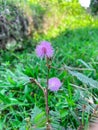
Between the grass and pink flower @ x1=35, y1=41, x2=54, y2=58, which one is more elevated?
pink flower @ x1=35, y1=41, x2=54, y2=58

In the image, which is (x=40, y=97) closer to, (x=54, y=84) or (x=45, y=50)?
(x=54, y=84)

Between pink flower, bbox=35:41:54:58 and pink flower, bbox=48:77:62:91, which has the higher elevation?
pink flower, bbox=35:41:54:58

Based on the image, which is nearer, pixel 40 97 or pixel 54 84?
pixel 54 84

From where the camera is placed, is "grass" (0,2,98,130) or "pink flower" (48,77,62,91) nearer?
"pink flower" (48,77,62,91)

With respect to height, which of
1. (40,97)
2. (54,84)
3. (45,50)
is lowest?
(40,97)

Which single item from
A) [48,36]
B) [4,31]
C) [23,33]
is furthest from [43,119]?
[48,36]

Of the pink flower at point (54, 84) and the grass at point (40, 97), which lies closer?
the pink flower at point (54, 84)

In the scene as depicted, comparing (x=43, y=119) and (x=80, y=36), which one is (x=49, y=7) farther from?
(x=43, y=119)

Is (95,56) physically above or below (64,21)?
below

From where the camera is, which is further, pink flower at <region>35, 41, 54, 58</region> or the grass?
the grass

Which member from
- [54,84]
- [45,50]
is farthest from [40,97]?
[45,50]

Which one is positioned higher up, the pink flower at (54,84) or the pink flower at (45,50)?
the pink flower at (45,50)
